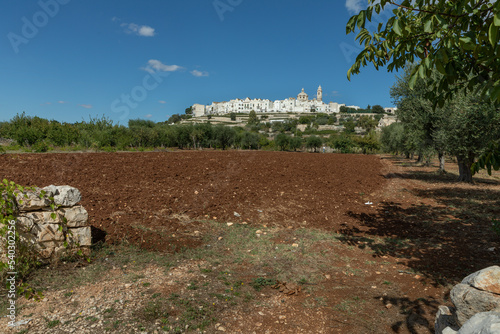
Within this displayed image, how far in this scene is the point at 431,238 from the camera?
23.9 ft

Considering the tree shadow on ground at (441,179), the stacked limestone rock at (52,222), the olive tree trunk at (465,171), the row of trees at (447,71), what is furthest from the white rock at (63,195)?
the tree shadow on ground at (441,179)

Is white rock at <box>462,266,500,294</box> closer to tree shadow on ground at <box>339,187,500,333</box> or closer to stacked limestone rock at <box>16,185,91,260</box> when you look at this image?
tree shadow on ground at <box>339,187,500,333</box>

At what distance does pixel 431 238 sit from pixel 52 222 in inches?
358

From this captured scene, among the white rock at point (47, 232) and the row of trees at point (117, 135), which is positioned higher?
the row of trees at point (117, 135)

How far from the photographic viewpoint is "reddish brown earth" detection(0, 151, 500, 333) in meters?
4.03

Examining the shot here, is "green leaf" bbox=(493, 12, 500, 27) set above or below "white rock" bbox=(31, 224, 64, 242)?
above

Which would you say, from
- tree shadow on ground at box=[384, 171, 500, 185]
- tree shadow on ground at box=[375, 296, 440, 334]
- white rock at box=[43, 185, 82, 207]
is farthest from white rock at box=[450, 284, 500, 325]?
tree shadow on ground at box=[384, 171, 500, 185]

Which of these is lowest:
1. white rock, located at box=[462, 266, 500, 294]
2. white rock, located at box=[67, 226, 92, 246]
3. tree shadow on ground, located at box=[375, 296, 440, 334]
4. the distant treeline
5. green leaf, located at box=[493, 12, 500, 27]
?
tree shadow on ground, located at box=[375, 296, 440, 334]

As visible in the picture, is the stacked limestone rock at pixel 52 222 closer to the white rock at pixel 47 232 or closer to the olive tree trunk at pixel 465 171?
the white rock at pixel 47 232

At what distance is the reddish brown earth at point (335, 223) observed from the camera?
159 inches

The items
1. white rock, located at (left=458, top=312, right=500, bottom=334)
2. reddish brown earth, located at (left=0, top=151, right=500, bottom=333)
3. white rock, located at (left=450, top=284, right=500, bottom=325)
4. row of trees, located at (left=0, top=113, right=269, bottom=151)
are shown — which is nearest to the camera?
white rock, located at (left=458, top=312, right=500, bottom=334)

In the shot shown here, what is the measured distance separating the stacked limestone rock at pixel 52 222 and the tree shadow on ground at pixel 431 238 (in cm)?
565

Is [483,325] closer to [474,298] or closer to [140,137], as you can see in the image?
[474,298]

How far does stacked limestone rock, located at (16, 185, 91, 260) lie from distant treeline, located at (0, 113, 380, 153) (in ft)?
86.1
